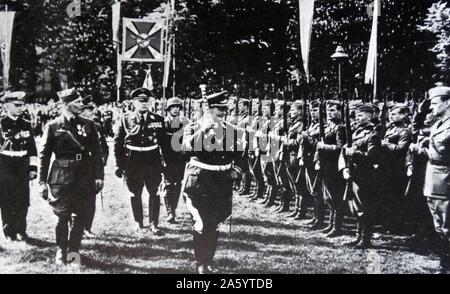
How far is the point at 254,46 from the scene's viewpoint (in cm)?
1392

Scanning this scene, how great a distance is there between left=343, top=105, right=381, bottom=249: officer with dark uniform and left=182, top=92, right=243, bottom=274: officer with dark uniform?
195cm

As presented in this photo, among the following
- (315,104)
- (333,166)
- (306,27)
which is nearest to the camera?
(333,166)

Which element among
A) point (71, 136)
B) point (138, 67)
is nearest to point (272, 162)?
point (71, 136)

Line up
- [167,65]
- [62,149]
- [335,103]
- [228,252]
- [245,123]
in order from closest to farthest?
[62,149], [228,252], [335,103], [167,65], [245,123]

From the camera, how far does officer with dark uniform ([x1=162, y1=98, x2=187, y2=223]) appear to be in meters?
8.03

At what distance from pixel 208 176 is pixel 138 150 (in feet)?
7.81

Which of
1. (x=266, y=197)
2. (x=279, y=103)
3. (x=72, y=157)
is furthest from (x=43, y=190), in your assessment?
(x=266, y=197)

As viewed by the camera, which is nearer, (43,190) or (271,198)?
(43,190)

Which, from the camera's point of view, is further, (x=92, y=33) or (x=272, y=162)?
(x=92, y=33)

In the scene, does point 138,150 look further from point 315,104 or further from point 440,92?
point 440,92

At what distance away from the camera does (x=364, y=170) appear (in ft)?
22.3

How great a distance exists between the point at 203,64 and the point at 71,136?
6.64 meters

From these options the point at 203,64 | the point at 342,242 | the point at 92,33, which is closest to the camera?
the point at 342,242

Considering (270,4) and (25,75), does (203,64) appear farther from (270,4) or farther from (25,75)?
(25,75)
